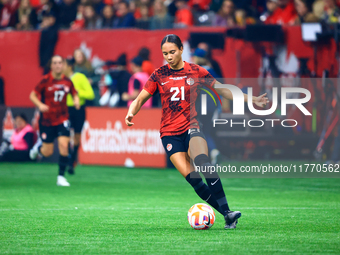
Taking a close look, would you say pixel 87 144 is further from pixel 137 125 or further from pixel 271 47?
pixel 271 47

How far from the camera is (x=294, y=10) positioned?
16.4 m

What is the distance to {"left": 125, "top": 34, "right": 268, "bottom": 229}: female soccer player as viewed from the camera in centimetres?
657

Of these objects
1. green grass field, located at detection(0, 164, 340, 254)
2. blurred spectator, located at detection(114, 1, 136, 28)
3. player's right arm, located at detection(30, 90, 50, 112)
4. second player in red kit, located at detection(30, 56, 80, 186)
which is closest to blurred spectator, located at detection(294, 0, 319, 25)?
blurred spectator, located at detection(114, 1, 136, 28)

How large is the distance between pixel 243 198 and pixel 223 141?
5531 millimetres

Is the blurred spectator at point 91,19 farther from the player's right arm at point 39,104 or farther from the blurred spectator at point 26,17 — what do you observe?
the player's right arm at point 39,104

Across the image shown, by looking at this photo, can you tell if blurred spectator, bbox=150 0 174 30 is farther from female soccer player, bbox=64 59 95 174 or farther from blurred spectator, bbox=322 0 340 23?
female soccer player, bbox=64 59 95 174

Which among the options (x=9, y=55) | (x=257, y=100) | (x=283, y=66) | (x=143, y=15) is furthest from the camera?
(x=9, y=55)

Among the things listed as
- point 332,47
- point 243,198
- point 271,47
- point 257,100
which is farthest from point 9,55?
point 257,100

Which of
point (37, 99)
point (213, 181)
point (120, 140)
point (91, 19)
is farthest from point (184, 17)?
point (213, 181)

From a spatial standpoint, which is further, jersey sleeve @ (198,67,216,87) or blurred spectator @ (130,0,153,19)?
blurred spectator @ (130,0,153,19)

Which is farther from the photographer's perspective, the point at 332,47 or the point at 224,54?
the point at 224,54

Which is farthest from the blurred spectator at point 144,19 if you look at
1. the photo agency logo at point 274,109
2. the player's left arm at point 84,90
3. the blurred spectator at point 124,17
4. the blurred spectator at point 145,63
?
the player's left arm at point 84,90

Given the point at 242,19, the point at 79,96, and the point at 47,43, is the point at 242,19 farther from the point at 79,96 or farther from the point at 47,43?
the point at 47,43

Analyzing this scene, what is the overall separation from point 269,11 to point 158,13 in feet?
10.0
